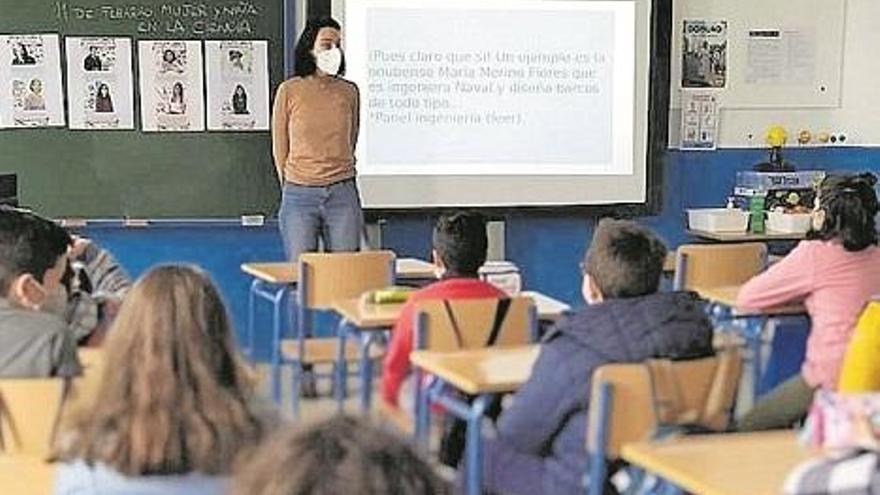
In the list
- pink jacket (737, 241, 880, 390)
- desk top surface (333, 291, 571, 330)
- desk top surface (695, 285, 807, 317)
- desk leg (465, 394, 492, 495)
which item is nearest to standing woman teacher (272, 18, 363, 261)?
desk top surface (333, 291, 571, 330)

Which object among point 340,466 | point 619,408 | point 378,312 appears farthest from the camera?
point 378,312

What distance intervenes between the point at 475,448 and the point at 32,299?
3.70 ft

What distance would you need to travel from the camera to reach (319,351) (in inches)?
197

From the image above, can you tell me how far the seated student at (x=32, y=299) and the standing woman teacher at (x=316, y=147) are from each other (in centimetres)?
273

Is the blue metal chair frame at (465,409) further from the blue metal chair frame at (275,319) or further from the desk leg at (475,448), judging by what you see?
the blue metal chair frame at (275,319)

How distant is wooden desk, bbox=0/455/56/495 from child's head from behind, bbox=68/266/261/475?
426 mm

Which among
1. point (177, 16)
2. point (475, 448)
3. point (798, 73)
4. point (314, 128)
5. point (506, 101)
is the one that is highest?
point (177, 16)

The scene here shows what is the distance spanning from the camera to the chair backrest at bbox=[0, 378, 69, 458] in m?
2.45

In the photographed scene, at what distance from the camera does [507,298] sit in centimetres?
383

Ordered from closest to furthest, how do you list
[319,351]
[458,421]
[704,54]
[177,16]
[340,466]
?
[340,466] → [458,421] → [319,351] → [177,16] → [704,54]

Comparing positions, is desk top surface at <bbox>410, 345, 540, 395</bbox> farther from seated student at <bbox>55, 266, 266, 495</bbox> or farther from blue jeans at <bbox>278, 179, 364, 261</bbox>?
blue jeans at <bbox>278, 179, 364, 261</bbox>

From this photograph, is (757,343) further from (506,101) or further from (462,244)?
(506,101)

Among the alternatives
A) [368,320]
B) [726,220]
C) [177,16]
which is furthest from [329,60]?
[726,220]

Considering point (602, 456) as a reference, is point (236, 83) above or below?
above
